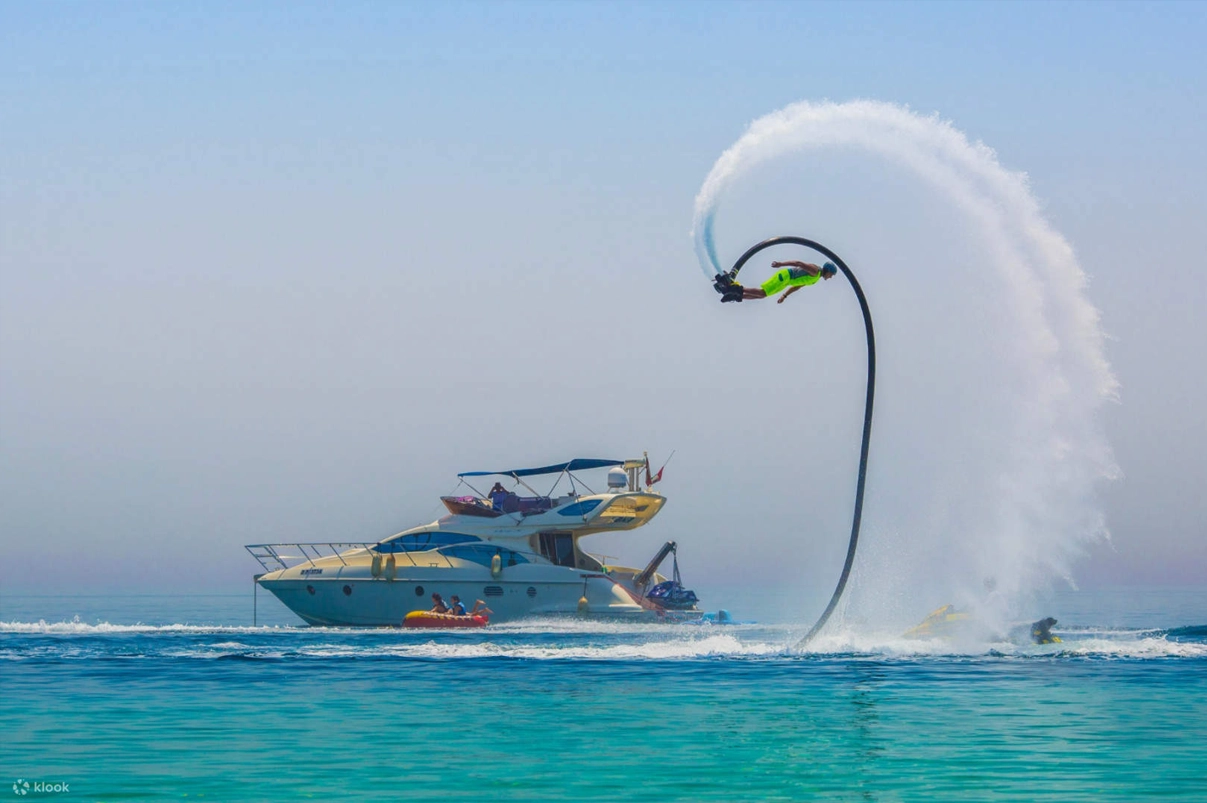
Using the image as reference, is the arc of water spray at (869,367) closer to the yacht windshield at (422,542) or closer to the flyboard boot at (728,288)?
the flyboard boot at (728,288)

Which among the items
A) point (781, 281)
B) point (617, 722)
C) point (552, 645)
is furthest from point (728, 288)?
point (552, 645)

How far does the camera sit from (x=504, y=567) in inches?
2186

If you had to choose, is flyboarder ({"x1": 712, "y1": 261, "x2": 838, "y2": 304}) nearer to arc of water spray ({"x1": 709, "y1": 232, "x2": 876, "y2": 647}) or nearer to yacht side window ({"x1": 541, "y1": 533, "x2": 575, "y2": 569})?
arc of water spray ({"x1": 709, "y1": 232, "x2": 876, "y2": 647})

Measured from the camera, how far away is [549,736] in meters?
21.8

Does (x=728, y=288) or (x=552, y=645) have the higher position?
(x=728, y=288)

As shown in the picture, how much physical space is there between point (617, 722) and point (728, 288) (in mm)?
7911

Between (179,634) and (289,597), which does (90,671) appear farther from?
(289,597)

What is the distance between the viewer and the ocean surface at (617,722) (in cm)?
1764

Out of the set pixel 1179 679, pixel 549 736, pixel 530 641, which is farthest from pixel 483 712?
pixel 530 641

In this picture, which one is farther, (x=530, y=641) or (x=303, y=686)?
(x=530, y=641)

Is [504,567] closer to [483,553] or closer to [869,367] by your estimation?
[483,553]

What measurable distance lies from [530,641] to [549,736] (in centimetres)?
2280

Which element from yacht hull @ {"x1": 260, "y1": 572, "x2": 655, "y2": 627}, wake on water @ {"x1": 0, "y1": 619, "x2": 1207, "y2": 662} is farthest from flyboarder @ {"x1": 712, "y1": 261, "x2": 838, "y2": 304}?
yacht hull @ {"x1": 260, "y1": 572, "x2": 655, "y2": 627}

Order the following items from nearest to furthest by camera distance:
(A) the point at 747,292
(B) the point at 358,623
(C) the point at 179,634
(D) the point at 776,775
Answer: (D) the point at 776,775 → (A) the point at 747,292 → (C) the point at 179,634 → (B) the point at 358,623
